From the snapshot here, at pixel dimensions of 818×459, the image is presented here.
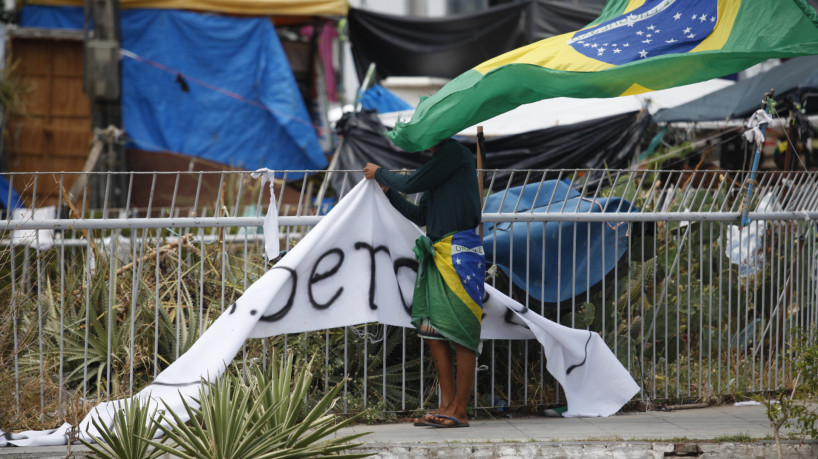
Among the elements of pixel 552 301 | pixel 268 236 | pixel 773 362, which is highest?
pixel 268 236

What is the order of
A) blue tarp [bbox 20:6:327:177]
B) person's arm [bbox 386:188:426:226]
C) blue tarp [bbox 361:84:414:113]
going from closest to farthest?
person's arm [bbox 386:188:426:226] → blue tarp [bbox 361:84:414:113] → blue tarp [bbox 20:6:327:177]

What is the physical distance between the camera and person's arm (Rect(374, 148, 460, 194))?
17.5 feet

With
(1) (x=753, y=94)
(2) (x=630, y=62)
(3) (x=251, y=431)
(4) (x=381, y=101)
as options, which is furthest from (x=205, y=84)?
(3) (x=251, y=431)

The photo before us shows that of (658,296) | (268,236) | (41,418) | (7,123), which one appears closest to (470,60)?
(7,123)

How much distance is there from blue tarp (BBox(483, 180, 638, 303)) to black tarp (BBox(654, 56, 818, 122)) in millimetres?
3777

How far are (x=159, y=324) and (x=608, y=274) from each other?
10.5 ft

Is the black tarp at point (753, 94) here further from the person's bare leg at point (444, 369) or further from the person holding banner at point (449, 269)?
the person's bare leg at point (444, 369)

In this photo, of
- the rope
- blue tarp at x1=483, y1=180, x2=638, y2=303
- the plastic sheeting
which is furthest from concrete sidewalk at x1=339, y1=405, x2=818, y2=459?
the plastic sheeting

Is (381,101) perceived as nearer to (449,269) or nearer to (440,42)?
(440,42)

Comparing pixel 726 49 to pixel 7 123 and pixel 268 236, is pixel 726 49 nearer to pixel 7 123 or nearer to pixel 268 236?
pixel 268 236

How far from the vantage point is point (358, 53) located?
46.0 ft

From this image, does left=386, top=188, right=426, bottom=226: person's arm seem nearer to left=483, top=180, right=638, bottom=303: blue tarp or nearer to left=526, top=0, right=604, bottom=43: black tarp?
left=483, top=180, right=638, bottom=303: blue tarp

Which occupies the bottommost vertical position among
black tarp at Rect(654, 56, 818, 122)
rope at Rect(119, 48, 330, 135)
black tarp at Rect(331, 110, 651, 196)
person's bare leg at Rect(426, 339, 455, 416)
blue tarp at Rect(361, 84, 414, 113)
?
person's bare leg at Rect(426, 339, 455, 416)

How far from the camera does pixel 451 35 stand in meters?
14.5
